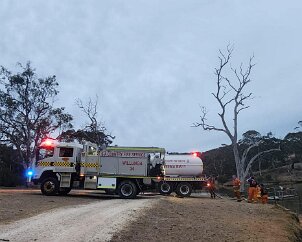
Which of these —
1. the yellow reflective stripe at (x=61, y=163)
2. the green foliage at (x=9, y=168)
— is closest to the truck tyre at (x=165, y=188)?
the yellow reflective stripe at (x=61, y=163)

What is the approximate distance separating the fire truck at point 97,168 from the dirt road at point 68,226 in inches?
363

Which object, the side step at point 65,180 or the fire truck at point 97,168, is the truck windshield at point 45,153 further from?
the side step at point 65,180

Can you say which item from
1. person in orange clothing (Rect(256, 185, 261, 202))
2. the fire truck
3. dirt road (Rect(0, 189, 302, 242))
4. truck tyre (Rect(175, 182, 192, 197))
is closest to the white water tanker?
truck tyre (Rect(175, 182, 192, 197))

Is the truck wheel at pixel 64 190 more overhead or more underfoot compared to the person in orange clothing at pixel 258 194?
more overhead

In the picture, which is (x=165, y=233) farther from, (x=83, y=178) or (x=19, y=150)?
(x=19, y=150)

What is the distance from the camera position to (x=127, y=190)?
2428cm

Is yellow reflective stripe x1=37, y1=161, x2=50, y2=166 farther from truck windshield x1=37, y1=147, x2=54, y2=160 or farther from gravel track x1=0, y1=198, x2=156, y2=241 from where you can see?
gravel track x1=0, y1=198, x2=156, y2=241

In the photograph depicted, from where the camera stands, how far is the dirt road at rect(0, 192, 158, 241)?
9.80m

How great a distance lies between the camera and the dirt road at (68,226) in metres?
9.80

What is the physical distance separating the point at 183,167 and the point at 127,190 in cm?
584

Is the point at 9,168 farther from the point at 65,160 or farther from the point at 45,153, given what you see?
the point at 65,160

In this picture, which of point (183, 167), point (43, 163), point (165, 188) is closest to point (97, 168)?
point (43, 163)

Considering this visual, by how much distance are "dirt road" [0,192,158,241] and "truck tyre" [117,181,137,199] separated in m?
9.14

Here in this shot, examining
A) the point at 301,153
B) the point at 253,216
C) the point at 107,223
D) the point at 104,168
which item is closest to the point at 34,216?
the point at 107,223
